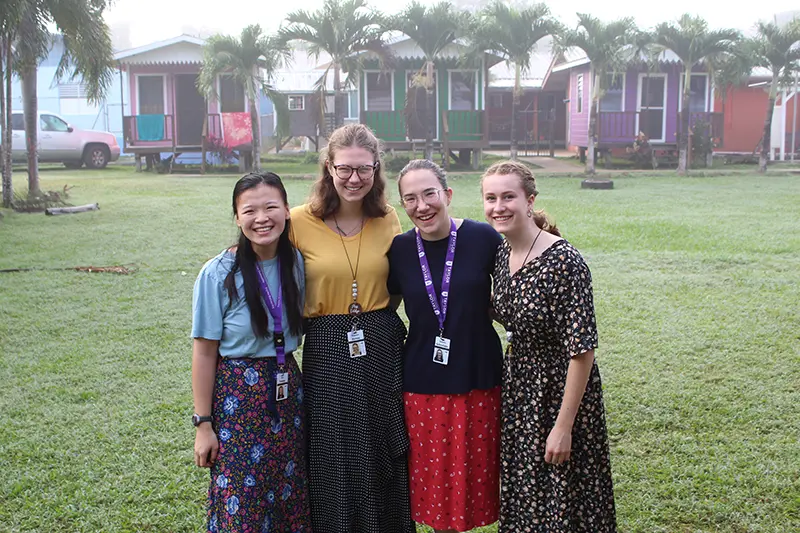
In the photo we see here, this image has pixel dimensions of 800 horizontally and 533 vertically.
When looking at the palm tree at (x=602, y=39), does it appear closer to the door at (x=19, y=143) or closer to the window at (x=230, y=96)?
the window at (x=230, y=96)

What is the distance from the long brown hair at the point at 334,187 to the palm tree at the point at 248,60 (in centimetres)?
1887

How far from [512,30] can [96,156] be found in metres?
12.8

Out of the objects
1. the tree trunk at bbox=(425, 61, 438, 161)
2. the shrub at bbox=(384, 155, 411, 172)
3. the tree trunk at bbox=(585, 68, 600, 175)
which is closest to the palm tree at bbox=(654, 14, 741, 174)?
the tree trunk at bbox=(585, 68, 600, 175)

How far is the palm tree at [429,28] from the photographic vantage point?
21312mm

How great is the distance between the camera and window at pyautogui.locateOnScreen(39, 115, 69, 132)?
950 inches

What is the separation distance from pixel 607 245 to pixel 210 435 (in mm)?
7829

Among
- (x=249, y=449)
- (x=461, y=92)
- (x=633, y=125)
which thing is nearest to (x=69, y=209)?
(x=249, y=449)

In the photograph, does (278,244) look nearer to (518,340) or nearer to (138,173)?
(518,340)

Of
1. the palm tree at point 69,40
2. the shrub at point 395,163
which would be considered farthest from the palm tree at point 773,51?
the palm tree at point 69,40

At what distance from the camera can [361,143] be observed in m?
2.83

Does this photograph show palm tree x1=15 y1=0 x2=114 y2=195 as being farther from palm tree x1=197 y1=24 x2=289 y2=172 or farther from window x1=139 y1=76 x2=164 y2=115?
window x1=139 y1=76 x2=164 y2=115

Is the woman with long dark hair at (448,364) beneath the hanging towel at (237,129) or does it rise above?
beneath

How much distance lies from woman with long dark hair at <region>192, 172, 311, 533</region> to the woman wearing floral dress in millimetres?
707

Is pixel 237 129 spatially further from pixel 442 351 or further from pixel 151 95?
pixel 442 351
